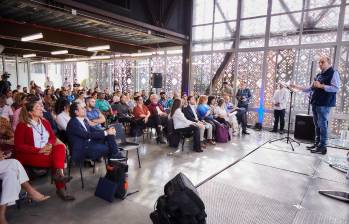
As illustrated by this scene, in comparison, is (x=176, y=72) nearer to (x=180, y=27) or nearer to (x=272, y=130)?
(x=180, y=27)

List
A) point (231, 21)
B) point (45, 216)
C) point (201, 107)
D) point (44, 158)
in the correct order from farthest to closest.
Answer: point (231, 21)
point (201, 107)
point (44, 158)
point (45, 216)

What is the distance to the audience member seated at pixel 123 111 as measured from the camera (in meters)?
6.09

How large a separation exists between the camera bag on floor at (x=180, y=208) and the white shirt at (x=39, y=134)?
177cm

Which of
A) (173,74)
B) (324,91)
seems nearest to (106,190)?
(324,91)

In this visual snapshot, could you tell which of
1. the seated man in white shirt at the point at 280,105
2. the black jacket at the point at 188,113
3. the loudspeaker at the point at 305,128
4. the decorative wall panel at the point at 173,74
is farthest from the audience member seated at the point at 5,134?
the decorative wall panel at the point at 173,74

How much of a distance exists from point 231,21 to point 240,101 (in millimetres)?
3228

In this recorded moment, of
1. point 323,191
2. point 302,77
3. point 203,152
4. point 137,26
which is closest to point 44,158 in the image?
point 203,152

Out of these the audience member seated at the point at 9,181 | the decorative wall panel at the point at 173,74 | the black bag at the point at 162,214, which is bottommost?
the black bag at the point at 162,214

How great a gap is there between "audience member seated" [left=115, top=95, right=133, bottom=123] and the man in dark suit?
2.57 metres

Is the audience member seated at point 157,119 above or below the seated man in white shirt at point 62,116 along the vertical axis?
below

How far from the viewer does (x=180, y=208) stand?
6.69ft

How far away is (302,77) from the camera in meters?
7.36

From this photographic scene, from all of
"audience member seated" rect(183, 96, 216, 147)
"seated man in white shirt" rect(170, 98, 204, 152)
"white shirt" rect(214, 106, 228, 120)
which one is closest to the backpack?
"audience member seated" rect(183, 96, 216, 147)

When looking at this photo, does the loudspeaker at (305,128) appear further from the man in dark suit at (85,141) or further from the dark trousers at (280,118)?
the man in dark suit at (85,141)
